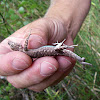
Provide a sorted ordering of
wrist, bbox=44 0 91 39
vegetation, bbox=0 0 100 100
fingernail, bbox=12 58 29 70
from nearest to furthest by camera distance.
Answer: fingernail, bbox=12 58 29 70
vegetation, bbox=0 0 100 100
wrist, bbox=44 0 91 39

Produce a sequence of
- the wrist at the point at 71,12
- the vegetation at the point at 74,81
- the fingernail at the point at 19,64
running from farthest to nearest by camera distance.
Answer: the wrist at the point at 71,12 < the vegetation at the point at 74,81 < the fingernail at the point at 19,64

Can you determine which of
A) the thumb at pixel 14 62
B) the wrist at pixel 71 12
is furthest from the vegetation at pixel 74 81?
the thumb at pixel 14 62

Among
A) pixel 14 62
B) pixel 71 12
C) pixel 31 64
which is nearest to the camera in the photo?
pixel 14 62

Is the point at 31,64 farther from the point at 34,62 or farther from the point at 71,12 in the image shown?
the point at 71,12

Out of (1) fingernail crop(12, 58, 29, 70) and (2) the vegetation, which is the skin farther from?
(2) the vegetation

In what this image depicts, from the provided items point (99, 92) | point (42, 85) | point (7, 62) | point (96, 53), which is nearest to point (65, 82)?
point (99, 92)

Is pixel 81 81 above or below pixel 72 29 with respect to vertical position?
below

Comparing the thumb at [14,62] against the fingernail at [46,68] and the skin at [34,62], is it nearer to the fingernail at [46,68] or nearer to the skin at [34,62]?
the skin at [34,62]

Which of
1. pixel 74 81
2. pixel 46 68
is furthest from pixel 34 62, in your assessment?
pixel 74 81

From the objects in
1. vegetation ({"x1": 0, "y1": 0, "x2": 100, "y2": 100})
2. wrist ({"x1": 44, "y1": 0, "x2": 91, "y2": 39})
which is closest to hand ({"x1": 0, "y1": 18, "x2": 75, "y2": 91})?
vegetation ({"x1": 0, "y1": 0, "x2": 100, "y2": 100})

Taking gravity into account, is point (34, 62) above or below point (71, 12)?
below

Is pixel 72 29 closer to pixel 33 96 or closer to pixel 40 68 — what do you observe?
pixel 40 68
